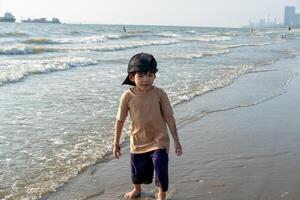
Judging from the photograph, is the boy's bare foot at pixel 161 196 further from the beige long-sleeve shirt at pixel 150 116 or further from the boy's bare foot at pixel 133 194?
the beige long-sleeve shirt at pixel 150 116

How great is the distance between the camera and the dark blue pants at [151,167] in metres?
4.24

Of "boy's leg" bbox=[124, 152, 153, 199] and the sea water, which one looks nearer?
"boy's leg" bbox=[124, 152, 153, 199]

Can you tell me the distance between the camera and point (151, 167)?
A: 4477 mm

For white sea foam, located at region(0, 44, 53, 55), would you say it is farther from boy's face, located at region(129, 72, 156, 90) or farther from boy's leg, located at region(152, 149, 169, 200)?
boy's leg, located at region(152, 149, 169, 200)

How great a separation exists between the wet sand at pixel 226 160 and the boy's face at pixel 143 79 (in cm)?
116

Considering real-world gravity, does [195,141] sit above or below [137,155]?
below

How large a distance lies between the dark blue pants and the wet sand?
0.25 metres

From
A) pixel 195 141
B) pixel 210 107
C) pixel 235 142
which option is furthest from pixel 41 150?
pixel 210 107

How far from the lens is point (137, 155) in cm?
440

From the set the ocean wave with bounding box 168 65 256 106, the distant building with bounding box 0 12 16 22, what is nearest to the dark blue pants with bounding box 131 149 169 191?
the ocean wave with bounding box 168 65 256 106

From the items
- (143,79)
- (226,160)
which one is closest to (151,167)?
(143,79)

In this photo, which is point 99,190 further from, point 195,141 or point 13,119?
point 13,119

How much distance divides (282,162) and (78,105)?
4919 millimetres

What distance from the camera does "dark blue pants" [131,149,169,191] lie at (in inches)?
167
